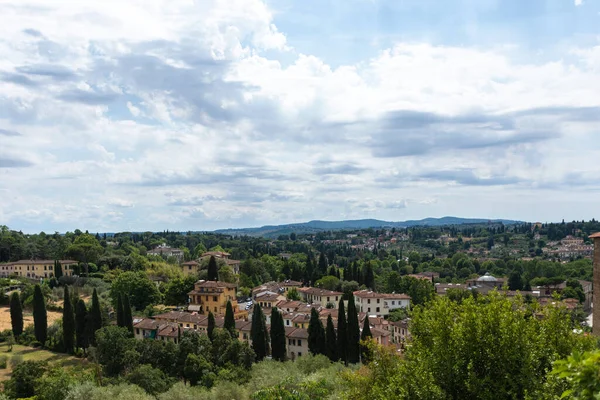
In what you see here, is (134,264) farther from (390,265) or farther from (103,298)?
(390,265)

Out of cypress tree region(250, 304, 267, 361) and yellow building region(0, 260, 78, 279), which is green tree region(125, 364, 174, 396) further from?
yellow building region(0, 260, 78, 279)

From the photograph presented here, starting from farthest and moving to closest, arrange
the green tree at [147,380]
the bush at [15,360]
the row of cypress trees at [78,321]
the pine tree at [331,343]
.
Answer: the row of cypress trees at [78,321] → the pine tree at [331,343] → the bush at [15,360] → the green tree at [147,380]

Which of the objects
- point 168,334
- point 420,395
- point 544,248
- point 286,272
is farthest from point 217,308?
point 544,248

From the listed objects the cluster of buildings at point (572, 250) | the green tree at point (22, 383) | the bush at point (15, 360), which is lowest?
the cluster of buildings at point (572, 250)

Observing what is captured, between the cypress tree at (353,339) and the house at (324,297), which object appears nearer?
the cypress tree at (353,339)

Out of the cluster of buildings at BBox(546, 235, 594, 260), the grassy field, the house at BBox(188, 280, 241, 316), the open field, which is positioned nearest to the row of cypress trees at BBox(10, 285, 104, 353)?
the grassy field

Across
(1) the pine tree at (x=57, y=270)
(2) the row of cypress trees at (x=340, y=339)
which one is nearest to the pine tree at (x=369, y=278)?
(2) the row of cypress trees at (x=340, y=339)

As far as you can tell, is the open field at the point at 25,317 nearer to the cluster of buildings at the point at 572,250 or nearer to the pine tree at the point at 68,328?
the pine tree at the point at 68,328
